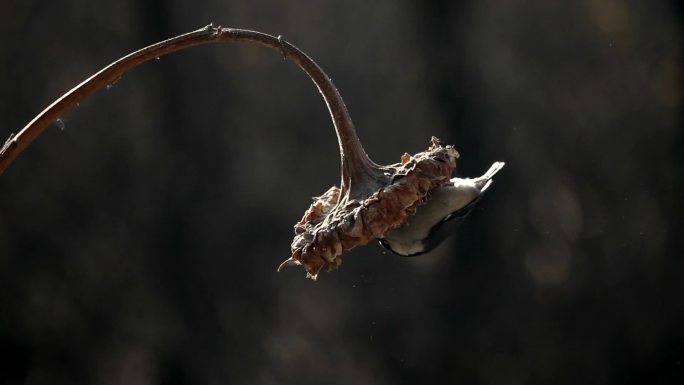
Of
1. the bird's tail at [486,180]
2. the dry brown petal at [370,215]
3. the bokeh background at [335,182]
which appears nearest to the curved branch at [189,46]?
the dry brown petal at [370,215]

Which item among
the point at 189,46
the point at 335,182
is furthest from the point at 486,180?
the point at 335,182

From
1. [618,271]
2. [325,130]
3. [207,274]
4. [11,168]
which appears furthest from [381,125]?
[11,168]

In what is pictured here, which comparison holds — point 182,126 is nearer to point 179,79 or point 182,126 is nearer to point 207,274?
point 179,79

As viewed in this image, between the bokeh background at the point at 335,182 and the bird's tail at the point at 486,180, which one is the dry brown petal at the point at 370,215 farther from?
the bokeh background at the point at 335,182

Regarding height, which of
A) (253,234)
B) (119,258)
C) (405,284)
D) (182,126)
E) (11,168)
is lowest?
(405,284)

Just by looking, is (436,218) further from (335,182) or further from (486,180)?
(335,182)

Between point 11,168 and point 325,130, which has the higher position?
point 11,168
